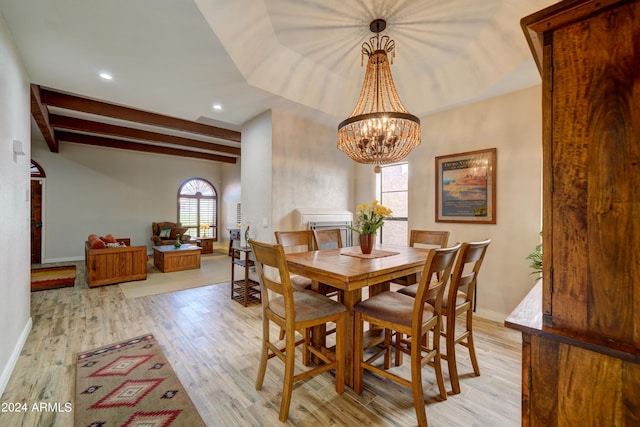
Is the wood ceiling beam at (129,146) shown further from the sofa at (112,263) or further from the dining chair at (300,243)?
the dining chair at (300,243)

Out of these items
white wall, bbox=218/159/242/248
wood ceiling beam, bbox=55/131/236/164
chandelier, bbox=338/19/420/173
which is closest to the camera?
chandelier, bbox=338/19/420/173

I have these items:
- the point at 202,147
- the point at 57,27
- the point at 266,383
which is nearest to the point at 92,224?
the point at 202,147

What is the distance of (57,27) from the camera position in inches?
85.4

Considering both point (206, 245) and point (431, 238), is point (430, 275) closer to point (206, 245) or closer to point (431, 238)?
point (431, 238)

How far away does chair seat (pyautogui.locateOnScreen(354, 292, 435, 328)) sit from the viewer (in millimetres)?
1737

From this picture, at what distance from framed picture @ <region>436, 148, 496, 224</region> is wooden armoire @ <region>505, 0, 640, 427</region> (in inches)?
103

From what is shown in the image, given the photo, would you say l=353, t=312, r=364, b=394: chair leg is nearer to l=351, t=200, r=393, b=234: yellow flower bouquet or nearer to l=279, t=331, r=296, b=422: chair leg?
l=279, t=331, r=296, b=422: chair leg

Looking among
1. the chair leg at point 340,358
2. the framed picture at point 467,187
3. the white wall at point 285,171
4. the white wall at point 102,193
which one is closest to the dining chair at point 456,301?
the chair leg at point 340,358

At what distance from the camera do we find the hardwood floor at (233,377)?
1706 millimetres

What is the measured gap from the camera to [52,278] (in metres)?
5.04

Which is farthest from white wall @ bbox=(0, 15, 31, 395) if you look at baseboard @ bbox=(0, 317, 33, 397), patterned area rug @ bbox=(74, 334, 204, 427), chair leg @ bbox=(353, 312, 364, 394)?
chair leg @ bbox=(353, 312, 364, 394)

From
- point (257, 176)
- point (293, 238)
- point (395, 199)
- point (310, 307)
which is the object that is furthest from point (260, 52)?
point (395, 199)

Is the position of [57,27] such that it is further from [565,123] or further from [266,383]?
[565,123]

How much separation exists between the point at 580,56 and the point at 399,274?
58.7 inches
